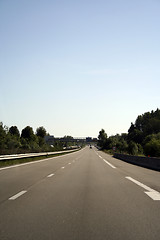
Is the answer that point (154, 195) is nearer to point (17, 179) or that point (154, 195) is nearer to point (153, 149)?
point (17, 179)

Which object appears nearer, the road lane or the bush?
the road lane

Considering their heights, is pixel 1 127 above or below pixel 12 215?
above

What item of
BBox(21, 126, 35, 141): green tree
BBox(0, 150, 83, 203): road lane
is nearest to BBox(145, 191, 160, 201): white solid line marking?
BBox(0, 150, 83, 203): road lane

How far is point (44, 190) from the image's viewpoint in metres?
9.67

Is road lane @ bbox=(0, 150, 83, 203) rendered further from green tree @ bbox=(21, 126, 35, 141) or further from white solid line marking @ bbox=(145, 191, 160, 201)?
green tree @ bbox=(21, 126, 35, 141)

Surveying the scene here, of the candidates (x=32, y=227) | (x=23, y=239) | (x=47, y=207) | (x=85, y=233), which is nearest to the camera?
(x=23, y=239)

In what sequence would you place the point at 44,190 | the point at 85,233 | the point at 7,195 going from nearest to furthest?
1. the point at 85,233
2. the point at 7,195
3. the point at 44,190

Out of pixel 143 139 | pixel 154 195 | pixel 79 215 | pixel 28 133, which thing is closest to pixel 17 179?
pixel 154 195

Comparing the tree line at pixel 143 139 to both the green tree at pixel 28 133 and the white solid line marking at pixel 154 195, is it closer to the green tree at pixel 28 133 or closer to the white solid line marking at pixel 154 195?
the green tree at pixel 28 133

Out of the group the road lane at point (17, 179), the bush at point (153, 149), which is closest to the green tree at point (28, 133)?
the bush at point (153, 149)

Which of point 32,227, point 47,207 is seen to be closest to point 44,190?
point 47,207

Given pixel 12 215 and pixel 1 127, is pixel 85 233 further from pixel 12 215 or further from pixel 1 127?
pixel 1 127

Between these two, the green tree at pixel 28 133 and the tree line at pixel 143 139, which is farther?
the green tree at pixel 28 133

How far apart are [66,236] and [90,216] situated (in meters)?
1.39
